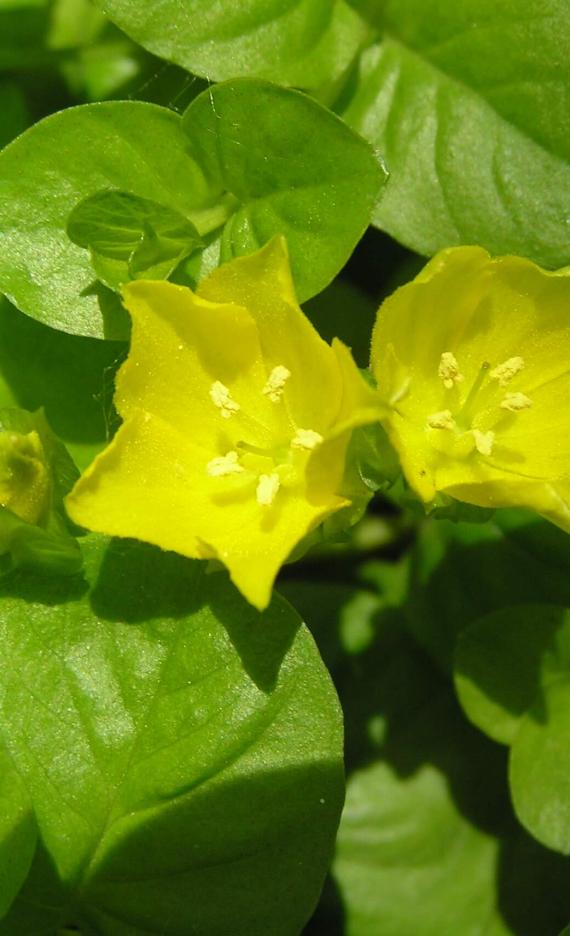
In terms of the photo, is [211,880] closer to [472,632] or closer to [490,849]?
[472,632]

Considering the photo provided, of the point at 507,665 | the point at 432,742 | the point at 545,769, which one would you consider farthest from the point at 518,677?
the point at 432,742

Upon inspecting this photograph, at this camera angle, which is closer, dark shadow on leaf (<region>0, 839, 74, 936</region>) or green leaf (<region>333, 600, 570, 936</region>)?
dark shadow on leaf (<region>0, 839, 74, 936</region>)

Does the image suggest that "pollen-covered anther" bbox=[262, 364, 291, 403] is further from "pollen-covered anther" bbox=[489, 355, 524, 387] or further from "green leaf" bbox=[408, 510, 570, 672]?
"green leaf" bbox=[408, 510, 570, 672]

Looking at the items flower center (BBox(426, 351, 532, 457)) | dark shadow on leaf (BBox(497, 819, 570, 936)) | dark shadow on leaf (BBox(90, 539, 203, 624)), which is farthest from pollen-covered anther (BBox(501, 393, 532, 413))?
dark shadow on leaf (BBox(497, 819, 570, 936))

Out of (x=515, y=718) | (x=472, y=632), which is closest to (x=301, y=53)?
(x=472, y=632)

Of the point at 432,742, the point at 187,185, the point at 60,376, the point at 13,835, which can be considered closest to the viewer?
the point at 13,835

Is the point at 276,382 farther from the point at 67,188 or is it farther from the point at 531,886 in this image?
the point at 531,886
